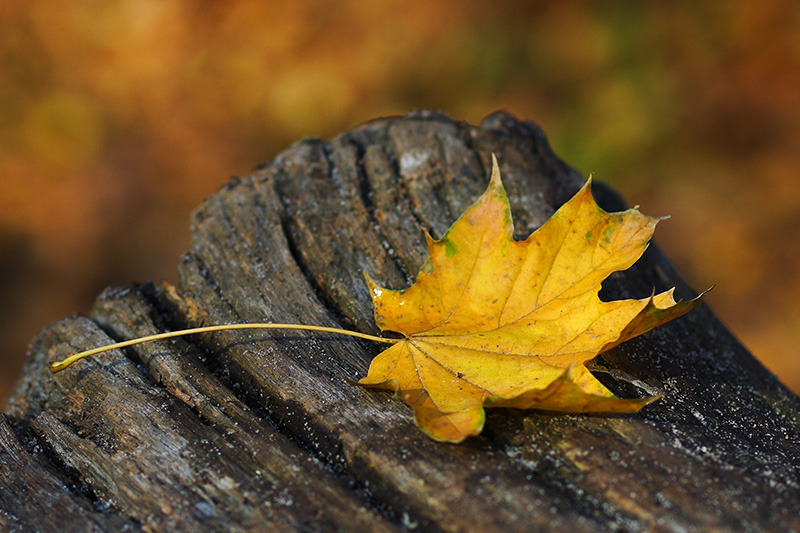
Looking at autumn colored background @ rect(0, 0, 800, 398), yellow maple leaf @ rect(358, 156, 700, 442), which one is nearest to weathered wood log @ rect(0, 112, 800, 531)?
yellow maple leaf @ rect(358, 156, 700, 442)

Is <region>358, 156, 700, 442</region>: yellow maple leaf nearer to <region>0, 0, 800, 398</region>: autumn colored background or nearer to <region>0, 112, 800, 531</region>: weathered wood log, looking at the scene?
<region>0, 112, 800, 531</region>: weathered wood log

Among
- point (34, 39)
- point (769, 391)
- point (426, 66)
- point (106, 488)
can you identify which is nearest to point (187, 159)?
point (34, 39)

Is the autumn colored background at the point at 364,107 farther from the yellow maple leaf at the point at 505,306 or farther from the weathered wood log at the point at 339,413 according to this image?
the yellow maple leaf at the point at 505,306

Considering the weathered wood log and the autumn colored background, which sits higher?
the autumn colored background

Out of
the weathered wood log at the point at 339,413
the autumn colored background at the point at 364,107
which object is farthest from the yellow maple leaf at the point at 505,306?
the autumn colored background at the point at 364,107

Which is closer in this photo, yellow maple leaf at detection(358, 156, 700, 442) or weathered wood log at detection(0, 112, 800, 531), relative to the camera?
weathered wood log at detection(0, 112, 800, 531)

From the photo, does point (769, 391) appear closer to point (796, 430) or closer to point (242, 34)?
point (796, 430)
